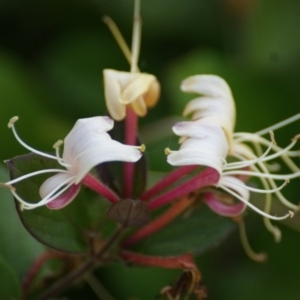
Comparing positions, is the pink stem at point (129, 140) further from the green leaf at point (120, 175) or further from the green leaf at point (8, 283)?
the green leaf at point (8, 283)

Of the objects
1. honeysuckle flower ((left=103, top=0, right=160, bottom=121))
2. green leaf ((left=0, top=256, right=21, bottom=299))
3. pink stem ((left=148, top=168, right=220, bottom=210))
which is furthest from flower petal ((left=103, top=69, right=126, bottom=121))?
green leaf ((left=0, top=256, right=21, bottom=299))

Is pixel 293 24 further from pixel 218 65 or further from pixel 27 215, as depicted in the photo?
pixel 27 215

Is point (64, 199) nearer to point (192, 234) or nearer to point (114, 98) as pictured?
point (114, 98)

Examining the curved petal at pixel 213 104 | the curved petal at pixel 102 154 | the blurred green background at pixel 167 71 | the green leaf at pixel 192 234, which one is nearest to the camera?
the curved petal at pixel 102 154

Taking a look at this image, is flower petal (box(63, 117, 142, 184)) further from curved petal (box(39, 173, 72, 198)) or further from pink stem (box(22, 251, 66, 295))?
pink stem (box(22, 251, 66, 295))

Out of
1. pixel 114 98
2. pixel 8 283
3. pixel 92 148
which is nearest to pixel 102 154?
pixel 92 148

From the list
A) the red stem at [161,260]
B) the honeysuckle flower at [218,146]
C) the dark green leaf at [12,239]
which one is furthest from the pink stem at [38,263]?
the honeysuckle flower at [218,146]

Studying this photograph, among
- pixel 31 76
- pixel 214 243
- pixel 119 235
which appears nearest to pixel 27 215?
pixel 119 235
